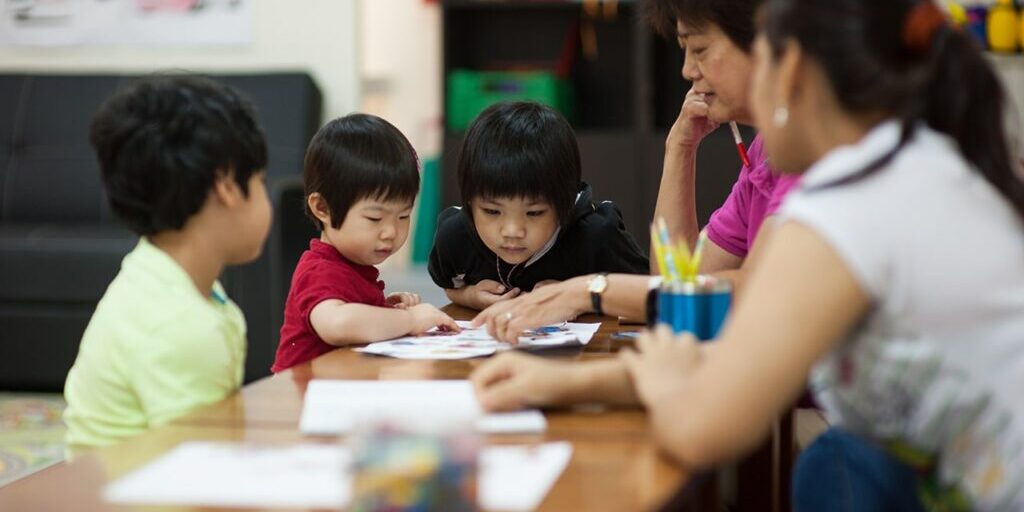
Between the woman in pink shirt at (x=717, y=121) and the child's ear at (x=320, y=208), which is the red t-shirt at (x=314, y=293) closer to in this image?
the child's ear at (x=320, y=208)

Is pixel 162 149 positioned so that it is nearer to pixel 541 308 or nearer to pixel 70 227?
pixel 541 308

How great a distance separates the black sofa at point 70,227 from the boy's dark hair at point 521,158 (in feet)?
5.97

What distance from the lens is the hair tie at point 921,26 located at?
1086mm

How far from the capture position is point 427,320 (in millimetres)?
1741

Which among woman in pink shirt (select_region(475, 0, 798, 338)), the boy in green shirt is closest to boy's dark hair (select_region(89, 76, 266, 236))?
the boy in green shirt

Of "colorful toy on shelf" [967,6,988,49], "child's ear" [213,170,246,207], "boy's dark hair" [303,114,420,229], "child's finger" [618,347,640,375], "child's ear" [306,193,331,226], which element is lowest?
"child's finger" [618,347,640,375]

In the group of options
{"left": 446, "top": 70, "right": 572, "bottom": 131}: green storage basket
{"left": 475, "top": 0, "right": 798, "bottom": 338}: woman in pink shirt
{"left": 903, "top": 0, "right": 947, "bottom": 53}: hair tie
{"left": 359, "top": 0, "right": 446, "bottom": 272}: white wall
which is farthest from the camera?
{"left": 359, "top": 0, "right": 446, "bottom": 272}: white wall

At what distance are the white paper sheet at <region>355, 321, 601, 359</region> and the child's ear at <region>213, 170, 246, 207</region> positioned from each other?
282mm

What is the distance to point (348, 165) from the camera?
1848 millimetres

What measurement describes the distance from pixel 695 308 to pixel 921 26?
0.40m

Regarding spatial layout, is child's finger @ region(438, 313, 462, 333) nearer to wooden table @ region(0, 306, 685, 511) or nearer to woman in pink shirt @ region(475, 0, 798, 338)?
woman in pink shirt @ region(475, 0, 798, 338)

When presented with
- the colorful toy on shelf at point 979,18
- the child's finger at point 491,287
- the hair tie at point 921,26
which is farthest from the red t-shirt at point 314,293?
the colorful toy on shelf at point 979,18

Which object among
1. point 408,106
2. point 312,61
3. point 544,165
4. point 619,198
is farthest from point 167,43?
point 544,165

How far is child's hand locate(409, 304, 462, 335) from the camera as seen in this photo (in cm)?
174
